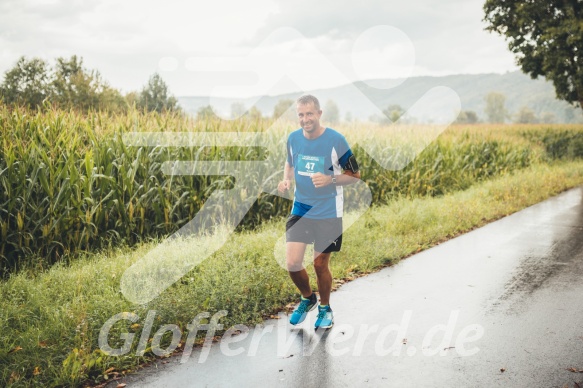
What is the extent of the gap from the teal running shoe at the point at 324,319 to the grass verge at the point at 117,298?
0.59m

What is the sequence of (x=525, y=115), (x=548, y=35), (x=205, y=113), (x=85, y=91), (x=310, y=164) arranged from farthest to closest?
1. (x=525, y=115)
2. (x=548, y=35)
3. (x=85, y=91)
4. (x=205, y=113)
5. (x=310, y=164)

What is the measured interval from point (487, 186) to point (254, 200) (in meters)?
7.82

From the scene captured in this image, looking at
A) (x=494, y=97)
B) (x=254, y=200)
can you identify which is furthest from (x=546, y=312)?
(x=494, y=97)

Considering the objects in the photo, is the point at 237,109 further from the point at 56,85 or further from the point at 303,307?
the point at 56,85

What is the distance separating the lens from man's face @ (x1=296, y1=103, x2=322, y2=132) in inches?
166

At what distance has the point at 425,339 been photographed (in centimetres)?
414

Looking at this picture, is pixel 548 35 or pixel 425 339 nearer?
pixel 425 339

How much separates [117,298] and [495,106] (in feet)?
571

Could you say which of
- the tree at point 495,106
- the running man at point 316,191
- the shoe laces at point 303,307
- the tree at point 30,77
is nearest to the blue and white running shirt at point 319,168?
the running man at point 316,191

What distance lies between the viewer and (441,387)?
3.31m

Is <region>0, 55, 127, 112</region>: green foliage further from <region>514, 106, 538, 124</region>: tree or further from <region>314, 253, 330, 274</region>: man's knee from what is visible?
<region>514, 106, 538, 124</region>: tree

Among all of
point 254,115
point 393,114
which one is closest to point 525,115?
point 393,114

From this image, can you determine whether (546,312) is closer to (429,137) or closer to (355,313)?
(355,313)

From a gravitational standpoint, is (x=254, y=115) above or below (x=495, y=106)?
below
